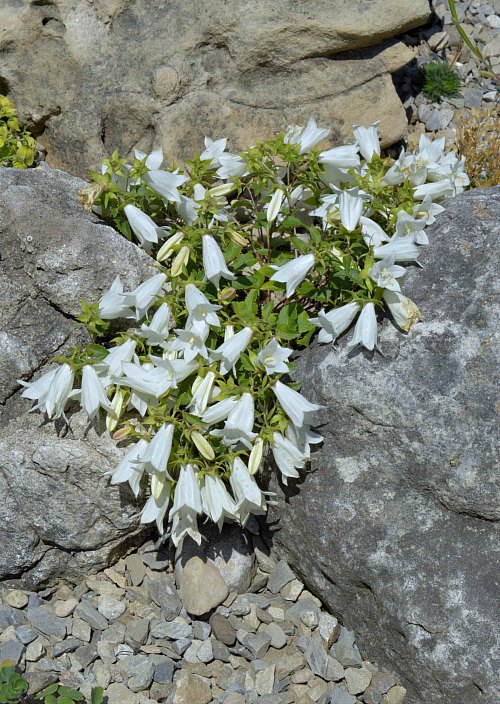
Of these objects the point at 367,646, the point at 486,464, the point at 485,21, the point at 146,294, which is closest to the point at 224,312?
the point at 146,294

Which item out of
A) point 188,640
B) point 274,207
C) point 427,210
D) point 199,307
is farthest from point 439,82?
point 188,640

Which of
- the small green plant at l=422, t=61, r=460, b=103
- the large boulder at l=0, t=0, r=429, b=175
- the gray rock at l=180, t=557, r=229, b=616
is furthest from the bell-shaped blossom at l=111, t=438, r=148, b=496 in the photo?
the small green plant at l=422, t=61, r=460, b=103

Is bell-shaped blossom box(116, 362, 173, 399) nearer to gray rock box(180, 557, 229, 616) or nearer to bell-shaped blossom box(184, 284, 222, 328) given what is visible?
bell-shaped blossom box(184, 284, 222, 328)

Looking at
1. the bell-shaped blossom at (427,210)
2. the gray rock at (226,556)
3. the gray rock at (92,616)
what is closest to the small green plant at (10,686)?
the gray rock at (92,616)

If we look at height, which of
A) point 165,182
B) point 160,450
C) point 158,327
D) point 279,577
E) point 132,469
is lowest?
point 279,577

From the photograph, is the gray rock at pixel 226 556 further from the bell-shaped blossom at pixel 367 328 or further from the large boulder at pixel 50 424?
the bell-shaped blossom at pixel 367 328

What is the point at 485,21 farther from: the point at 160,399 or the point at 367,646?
the point at 367,646

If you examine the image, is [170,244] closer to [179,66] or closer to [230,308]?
[230,308]
